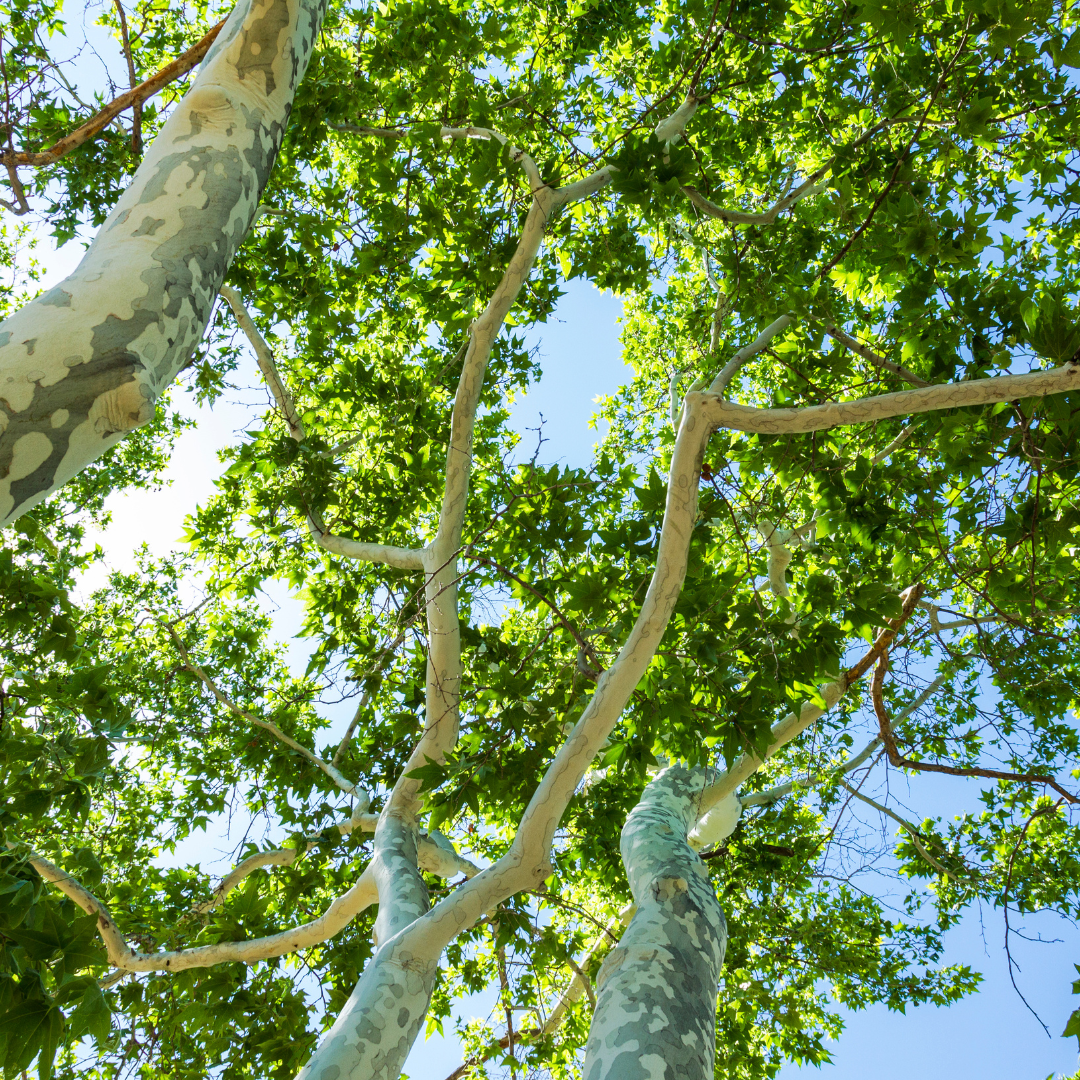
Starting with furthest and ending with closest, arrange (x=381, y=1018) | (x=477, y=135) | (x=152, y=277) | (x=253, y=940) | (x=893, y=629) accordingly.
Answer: (x=477, y=135) < (x=893, y=629) < (x=253, y=940) < (x=381, y=1018) < (x=152, y=277)

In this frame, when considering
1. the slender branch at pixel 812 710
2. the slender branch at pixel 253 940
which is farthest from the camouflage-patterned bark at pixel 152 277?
the slender branch at pixel 812 710

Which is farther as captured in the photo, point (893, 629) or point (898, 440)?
point (898, 440)

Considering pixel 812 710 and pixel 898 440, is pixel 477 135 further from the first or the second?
pixel 812 710

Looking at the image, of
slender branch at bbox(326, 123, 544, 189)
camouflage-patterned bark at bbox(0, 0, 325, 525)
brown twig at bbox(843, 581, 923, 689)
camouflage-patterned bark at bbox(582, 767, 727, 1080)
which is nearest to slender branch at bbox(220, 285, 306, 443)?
slender branch at bbox(326, 123, 544, 189)

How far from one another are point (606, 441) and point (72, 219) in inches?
239

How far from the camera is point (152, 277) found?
1.52m

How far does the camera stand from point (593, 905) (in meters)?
8.64

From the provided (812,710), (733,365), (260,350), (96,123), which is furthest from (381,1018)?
(260,350)

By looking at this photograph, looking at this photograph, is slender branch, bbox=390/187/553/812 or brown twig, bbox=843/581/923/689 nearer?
slender branch, bbox=390/187/553/812

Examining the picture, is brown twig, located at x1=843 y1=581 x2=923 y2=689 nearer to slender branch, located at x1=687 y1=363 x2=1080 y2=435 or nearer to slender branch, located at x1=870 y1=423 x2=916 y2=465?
slender branch, located at x1=870 y1=423 x2=916 y2=465

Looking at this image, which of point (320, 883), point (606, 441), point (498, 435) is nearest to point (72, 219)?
point (498, 435)

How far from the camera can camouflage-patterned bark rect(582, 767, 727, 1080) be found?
6.61 ft

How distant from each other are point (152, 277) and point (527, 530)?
266cm

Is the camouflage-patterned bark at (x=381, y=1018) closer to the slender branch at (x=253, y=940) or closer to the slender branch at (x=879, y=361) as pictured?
the slender branch at (x=253, y=940)
